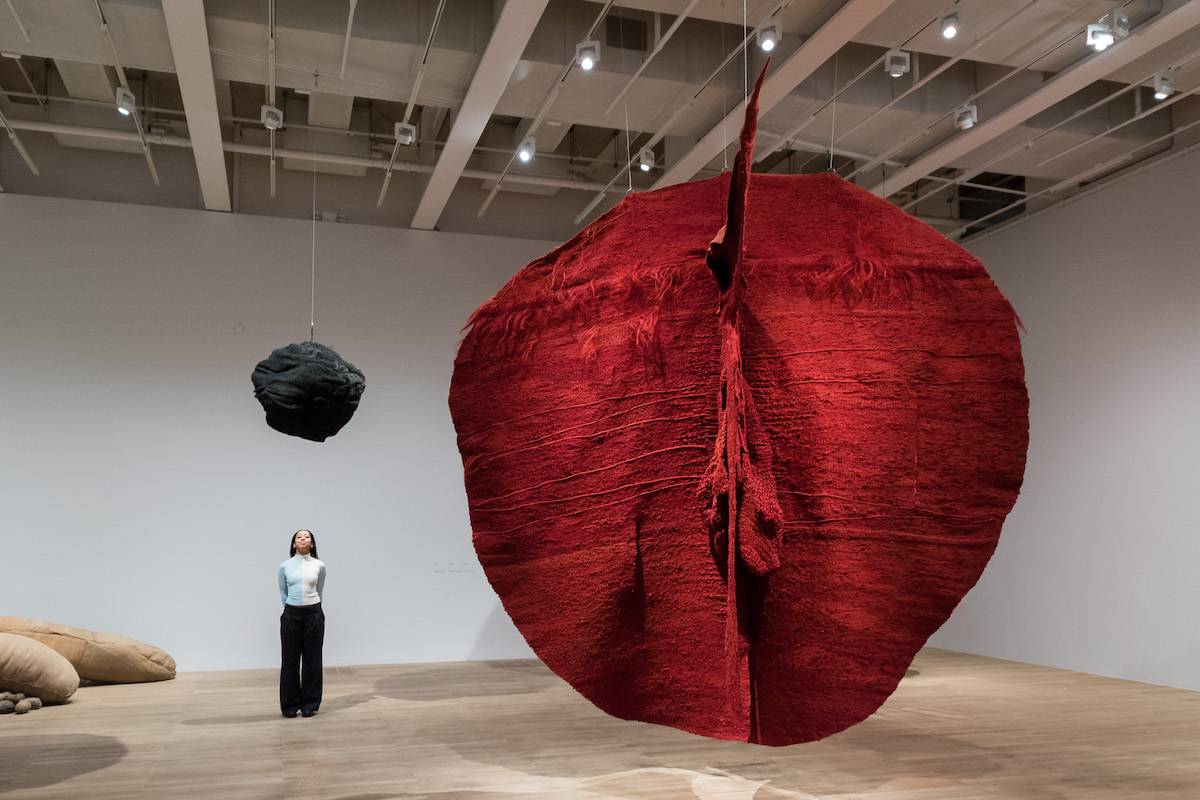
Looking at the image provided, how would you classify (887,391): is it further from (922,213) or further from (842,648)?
(922,213)

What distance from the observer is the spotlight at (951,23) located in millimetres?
5824

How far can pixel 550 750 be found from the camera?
5.25 m

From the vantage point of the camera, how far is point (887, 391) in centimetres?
132

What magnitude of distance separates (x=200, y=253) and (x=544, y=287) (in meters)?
8.26

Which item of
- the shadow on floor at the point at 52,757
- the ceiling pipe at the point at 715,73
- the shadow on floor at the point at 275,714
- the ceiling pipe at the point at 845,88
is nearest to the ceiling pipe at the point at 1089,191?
the ceiling pipe at the point at 845,88

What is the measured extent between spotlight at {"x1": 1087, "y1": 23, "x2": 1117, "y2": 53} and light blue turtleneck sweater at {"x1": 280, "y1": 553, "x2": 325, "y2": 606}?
5625 millimetres

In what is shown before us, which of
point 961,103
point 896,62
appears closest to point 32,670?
point 896,62

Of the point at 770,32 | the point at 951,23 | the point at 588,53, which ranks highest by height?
the point at 951,23

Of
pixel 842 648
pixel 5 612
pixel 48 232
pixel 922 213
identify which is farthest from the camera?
pixel 922 213

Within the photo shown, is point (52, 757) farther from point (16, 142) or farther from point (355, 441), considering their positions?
point (16, 142)

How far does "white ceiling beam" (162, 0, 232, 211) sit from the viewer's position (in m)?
5.74

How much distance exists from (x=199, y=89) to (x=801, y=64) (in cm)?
395

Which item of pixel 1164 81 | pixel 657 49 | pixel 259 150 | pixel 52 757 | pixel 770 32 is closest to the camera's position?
pixel 52 757

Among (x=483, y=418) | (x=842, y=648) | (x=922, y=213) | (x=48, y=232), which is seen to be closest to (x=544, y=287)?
(x=483, y=418)
